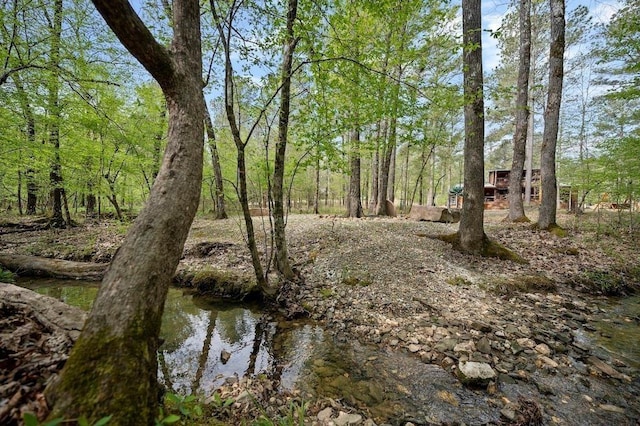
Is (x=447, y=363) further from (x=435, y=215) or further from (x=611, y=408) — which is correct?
(x=435, y=215)

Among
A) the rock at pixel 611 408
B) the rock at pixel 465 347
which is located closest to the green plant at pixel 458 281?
the rock at pixel 465 347

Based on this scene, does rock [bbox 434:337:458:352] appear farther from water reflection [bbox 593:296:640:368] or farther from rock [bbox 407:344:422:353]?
water reflection [bbox 593:296:640:368]

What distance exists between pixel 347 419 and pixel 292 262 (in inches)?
154

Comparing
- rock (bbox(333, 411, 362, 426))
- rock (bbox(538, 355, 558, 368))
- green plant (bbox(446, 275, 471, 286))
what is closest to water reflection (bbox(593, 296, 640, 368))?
rock (bbox(538, 355, 558, 368))

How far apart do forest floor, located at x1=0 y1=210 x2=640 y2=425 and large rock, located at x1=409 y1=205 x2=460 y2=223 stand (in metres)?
1.73

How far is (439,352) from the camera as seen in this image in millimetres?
3141

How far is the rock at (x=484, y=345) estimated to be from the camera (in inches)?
122

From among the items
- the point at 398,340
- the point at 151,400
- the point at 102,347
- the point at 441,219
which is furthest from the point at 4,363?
the point at 441,219

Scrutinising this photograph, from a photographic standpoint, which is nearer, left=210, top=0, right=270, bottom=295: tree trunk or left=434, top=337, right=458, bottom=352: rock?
left=434, top=337, right=458, bottom=352: rock

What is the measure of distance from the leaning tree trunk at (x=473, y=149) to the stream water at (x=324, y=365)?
2467mm

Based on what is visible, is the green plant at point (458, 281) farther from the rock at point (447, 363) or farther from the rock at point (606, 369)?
the rock at point (447, 363)

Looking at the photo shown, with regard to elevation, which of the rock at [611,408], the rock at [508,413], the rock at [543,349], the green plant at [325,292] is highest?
the green plant at [325,292]

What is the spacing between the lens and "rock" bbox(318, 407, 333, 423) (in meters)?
2.17

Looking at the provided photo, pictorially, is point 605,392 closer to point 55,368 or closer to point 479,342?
point 479,342
